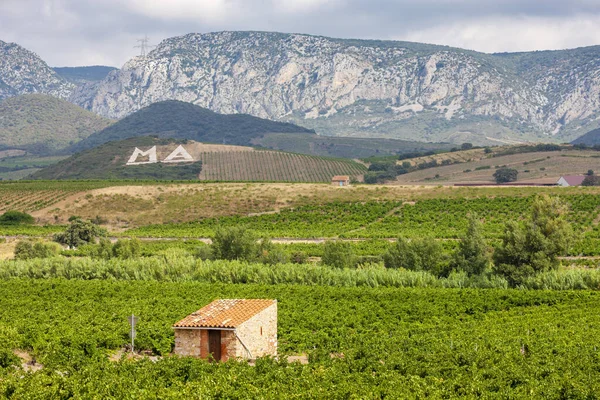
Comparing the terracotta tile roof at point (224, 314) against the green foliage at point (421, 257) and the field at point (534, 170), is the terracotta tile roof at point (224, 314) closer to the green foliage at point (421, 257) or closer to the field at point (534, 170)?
the green foliage at point (421, 257)

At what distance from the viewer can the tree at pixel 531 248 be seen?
202 ft

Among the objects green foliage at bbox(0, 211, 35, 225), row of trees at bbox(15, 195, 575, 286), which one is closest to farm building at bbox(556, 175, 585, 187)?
row of trees at bbox(15, 195, 575, 286)

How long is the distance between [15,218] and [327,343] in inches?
3536

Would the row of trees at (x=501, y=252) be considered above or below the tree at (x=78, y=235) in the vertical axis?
above

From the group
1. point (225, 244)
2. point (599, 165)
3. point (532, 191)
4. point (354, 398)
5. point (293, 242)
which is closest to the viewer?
point (354, 398)

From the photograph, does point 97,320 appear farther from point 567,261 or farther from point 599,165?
point 599,165

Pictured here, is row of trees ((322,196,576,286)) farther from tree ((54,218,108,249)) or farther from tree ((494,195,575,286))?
tree ((54,218,108,249))

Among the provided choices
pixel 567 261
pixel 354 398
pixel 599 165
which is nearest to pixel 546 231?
pixel 567 261

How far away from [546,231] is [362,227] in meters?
41.3

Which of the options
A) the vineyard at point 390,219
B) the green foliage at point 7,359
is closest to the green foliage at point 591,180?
the vineyard at point 390,219

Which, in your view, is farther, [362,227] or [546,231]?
[362,227]

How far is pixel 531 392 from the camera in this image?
26.6m

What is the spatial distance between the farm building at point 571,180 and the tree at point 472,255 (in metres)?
92.9

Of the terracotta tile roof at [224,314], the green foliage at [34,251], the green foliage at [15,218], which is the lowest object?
the green foliage at [15,218]
